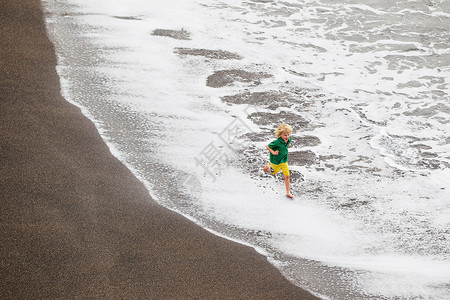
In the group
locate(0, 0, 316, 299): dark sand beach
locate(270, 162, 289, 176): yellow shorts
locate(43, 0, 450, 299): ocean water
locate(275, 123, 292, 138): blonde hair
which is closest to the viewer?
locate(0, 0, 316, 299): dark sand beach

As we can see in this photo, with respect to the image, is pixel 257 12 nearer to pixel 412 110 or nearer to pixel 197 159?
pixel 412 110

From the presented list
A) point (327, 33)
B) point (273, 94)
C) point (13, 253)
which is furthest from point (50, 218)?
point (327, 33)

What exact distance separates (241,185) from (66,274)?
110 inches

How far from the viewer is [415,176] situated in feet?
23.6

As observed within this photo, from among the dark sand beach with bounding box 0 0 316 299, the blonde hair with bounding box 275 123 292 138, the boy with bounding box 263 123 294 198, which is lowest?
the dark sand beach with bounding box 0 0 316 299

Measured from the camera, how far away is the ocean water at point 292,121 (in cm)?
573

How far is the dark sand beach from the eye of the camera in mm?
4566

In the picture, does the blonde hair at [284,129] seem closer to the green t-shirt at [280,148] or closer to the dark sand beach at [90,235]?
the green t-shirt at [280,148]

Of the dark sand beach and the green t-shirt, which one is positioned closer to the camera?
the dark sand beach

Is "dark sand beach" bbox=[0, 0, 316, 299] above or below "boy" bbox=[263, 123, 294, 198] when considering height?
below

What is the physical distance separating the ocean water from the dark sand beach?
0.32 meters

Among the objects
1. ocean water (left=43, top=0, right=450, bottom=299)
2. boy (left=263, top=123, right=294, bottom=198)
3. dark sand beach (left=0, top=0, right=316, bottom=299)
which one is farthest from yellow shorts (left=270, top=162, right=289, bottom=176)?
dark sand beach (left=0, top=0, right=316, bottom=299)

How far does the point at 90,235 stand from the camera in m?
5.12

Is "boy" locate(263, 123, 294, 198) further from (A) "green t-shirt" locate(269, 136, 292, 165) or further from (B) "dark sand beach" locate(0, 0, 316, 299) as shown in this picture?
(B) "dark sand beach" locate(0, 0, 316, 299)
